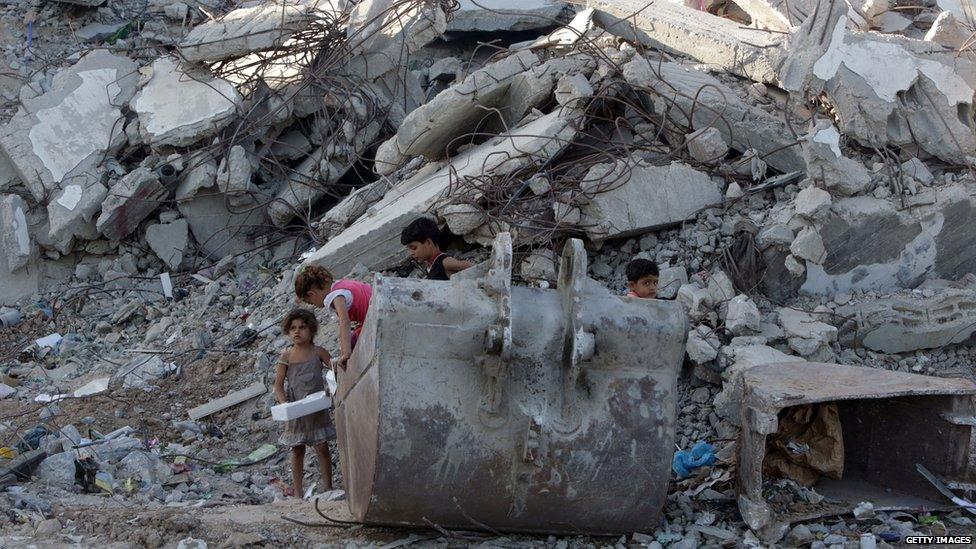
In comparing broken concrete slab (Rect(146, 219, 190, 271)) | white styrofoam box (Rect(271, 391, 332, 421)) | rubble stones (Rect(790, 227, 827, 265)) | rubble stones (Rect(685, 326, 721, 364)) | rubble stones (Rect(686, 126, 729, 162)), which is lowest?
broken concrete slab (Rect(146, 219, 190, 271))

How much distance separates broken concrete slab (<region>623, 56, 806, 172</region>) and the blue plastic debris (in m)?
2.42

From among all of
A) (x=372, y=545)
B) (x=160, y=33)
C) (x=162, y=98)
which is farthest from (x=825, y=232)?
(x=160, y=33)

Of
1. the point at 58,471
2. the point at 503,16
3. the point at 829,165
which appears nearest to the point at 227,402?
the point at 58,471

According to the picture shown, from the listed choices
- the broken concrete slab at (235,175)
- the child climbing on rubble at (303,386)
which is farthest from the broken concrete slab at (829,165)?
the broken concrete slab at (235,175)

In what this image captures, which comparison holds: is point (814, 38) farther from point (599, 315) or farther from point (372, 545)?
point (372, 545)

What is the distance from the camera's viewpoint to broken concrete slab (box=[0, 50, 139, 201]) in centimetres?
880

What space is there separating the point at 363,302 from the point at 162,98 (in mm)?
4899

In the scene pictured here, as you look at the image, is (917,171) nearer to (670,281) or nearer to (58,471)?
(670,281)

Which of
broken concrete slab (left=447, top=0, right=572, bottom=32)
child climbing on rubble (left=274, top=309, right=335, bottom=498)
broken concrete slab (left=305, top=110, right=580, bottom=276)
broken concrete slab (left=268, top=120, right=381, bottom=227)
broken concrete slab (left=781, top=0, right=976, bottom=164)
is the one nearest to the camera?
child climbing on rubble (left=274, top=309, right=335, bottom=498)

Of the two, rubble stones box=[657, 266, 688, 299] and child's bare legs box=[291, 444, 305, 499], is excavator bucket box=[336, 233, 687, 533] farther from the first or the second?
rubble stones box=[657, 266, 688, 299]

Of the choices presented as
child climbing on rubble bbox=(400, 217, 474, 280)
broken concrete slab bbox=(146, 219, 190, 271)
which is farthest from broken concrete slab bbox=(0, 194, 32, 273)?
child climbing on rubble bbox=(400, 217, 474, 280)

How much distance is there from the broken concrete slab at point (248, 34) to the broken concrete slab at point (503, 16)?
1085mm

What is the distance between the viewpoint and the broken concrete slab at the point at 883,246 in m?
5.89

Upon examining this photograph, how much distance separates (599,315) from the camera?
3906 mm
